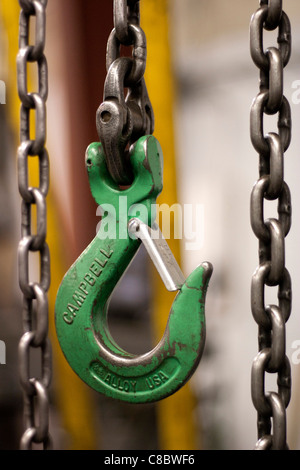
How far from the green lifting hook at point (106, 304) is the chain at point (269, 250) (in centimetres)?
7

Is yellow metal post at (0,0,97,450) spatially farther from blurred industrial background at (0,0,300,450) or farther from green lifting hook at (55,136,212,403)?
green lifting hook at (55,136,212,403)

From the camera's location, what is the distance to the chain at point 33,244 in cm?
Result: 74

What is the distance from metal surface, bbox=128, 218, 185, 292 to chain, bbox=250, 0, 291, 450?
0.10 metres

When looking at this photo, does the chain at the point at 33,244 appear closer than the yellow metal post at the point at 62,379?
Yes

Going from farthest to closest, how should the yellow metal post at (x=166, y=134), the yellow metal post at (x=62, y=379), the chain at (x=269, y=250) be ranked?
the yellow metal post at (x=62, y=379) < the yellow metal post at (x=166, y=134) < the chain at (x=269, y=250)

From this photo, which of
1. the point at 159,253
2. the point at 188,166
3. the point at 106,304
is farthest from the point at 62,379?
the point at 159,253

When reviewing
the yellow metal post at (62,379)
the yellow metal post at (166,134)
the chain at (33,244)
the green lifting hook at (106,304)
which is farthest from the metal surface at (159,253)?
the yellow metal post at (62,379)

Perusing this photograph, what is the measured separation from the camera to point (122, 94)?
0.68 meters

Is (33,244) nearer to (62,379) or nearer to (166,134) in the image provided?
(166,134)

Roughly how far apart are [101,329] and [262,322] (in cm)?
22

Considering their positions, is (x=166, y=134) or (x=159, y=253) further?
(x=166, y=134)

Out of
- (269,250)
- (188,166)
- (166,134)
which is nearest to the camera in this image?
(269,250)

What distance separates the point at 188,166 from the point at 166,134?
19cm

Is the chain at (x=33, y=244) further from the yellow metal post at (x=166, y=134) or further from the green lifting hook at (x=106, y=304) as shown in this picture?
the yellow metal post at (x=166, y=134)
